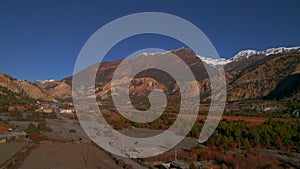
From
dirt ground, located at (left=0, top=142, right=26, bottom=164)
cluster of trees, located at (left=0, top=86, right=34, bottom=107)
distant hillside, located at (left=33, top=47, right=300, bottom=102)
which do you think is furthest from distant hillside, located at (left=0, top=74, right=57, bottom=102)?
dirt ground, located at (left=0, top=142, right=26, bottom=164)

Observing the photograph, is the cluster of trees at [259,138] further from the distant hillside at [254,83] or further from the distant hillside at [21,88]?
the distant hillside at [21,88]

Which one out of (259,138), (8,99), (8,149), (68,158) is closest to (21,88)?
(8,99)

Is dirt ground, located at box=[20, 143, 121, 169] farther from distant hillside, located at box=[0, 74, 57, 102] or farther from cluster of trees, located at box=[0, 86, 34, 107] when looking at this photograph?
distant hillside, located at box=[0, 74, 57, 102]

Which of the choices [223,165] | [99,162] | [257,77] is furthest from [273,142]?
[257,77]

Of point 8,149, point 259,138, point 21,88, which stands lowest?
point 8,149

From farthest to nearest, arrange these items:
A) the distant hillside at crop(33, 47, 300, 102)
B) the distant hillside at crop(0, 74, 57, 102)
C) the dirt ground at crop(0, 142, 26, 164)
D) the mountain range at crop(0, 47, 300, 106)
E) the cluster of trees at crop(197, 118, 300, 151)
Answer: the distant hillside at crop(0, 74, 57, 102), the mountain range at crop(0, 47, 300, 106), the distant hillside at crop(33, 47, 300, 102), the cluster of trees at crop(197, 118, 300, 151), the dirt ground at crop(0, 142, 26, 164)

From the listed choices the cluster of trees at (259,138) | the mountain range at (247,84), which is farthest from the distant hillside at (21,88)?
the cluster of trees at (259,138)

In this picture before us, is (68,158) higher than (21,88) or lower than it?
lower

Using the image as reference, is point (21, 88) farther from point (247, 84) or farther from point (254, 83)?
point (254, 83)
